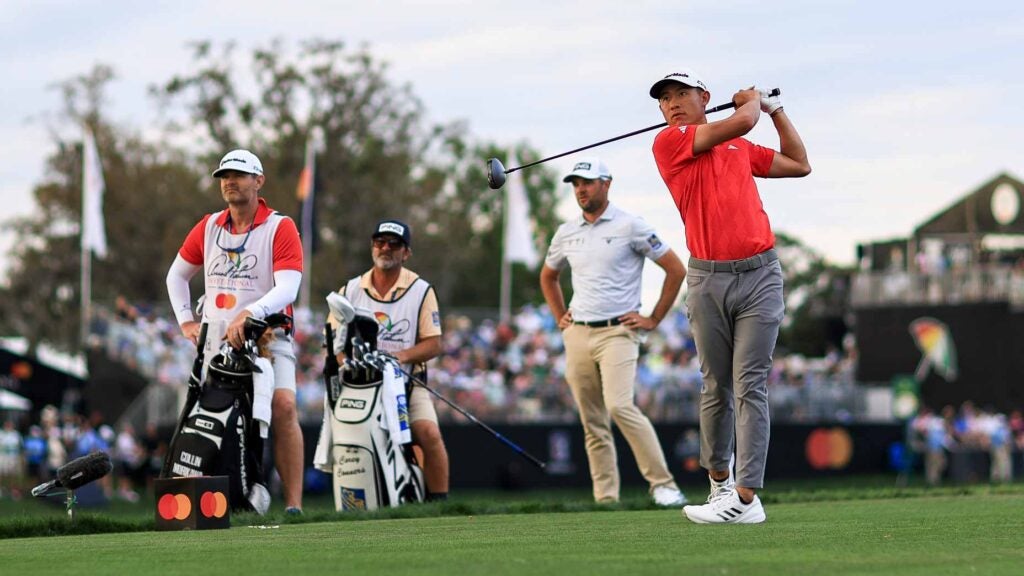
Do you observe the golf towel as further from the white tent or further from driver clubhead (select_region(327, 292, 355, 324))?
the white tent

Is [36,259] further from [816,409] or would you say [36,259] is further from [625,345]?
[625,345]

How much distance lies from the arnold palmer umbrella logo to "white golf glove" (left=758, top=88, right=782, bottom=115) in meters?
38.1

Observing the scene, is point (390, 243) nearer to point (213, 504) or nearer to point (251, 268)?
point (251, 268)

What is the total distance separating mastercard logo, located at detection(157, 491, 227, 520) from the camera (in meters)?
7.66

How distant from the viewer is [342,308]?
31.2 feet

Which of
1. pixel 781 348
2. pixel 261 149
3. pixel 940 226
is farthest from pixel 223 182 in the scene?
pixel 781 348

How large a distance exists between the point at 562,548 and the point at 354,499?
388 centimetres

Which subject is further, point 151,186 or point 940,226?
point 151,186

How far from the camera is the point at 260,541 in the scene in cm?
656

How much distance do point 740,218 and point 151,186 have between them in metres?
52.2

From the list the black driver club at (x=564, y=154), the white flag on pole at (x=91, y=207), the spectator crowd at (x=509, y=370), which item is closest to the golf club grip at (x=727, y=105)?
the black driver club at (x=564, y=154)

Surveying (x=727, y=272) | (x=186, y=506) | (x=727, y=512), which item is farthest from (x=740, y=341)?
(x=186, y=506)

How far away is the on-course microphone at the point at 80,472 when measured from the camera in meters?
7.81

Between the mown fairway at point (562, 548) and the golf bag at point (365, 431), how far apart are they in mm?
1298
